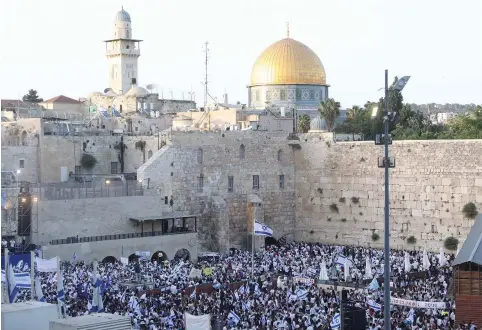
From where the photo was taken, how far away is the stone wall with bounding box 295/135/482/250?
111 ft

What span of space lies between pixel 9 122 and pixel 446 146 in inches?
876

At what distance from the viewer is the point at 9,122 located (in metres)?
42.8

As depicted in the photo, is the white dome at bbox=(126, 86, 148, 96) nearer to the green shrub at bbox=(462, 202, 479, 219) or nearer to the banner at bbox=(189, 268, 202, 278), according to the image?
the green shrub at bbox=(462, 202, 479, 219)

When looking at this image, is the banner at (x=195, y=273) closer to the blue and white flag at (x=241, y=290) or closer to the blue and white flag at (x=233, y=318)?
the blue and white flag at (x=241, y=290)

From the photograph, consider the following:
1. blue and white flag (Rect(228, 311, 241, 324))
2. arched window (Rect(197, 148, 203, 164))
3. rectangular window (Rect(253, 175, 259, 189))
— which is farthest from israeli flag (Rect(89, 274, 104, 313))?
rectangular window (Rect(253, 175, 259, 189))

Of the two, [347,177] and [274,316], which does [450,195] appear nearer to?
[347,177]

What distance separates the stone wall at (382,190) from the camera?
33969 millimetres

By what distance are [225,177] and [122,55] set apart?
1157 inches

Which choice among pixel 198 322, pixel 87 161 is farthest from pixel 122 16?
pixel 198 322

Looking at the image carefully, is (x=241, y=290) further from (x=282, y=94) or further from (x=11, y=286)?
(x=282, y=94)

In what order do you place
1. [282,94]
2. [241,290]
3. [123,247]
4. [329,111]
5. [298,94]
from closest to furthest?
[241,290] → [123,247] → [329,111] → [282,94] → [298,94]

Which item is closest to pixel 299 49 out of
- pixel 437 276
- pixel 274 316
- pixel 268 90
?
pixel 268 90

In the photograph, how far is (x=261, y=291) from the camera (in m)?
24.1

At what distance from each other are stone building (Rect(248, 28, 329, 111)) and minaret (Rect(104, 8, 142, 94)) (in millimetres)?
13860
